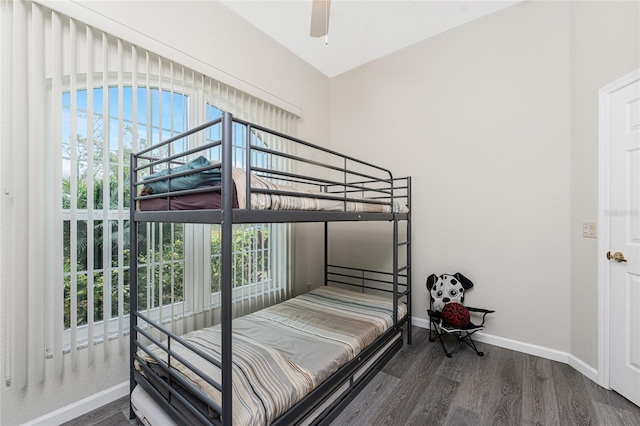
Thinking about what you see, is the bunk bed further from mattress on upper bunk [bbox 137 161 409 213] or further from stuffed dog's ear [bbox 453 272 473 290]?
stuffed dog's ear [bbox 453 272 473 290]

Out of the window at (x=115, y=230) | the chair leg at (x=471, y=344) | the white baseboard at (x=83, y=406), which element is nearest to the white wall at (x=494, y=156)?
the chair leg at (x=471, y=344)

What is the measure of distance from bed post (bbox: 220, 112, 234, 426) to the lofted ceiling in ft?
6.40

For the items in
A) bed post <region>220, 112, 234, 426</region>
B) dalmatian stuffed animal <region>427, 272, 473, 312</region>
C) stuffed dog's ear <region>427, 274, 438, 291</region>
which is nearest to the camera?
bed post <region>220, 112, 234, 426</region>

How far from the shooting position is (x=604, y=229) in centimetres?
189

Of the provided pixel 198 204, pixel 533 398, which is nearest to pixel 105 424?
pixel 198 204

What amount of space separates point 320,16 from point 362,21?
99 cm

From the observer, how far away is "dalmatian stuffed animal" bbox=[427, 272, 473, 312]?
2.56 m

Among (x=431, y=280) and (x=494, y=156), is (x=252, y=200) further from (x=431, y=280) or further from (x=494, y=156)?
(x=494, y=156)

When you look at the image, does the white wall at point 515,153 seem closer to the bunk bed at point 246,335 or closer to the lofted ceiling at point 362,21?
the lofted ceiling at point 362,21

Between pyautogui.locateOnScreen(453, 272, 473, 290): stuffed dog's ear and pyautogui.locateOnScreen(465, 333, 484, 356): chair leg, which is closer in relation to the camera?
pyautogui.locateOnScreen(465, 333, 484, 356): chair leg

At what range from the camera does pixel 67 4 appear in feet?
4.99

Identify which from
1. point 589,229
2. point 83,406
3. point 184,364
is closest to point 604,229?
point 589,229

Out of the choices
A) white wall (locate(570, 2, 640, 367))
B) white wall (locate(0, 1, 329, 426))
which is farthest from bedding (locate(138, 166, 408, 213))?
white wall (locate(570, 2, 640, 367))

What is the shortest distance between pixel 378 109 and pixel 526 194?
68.3 inches
